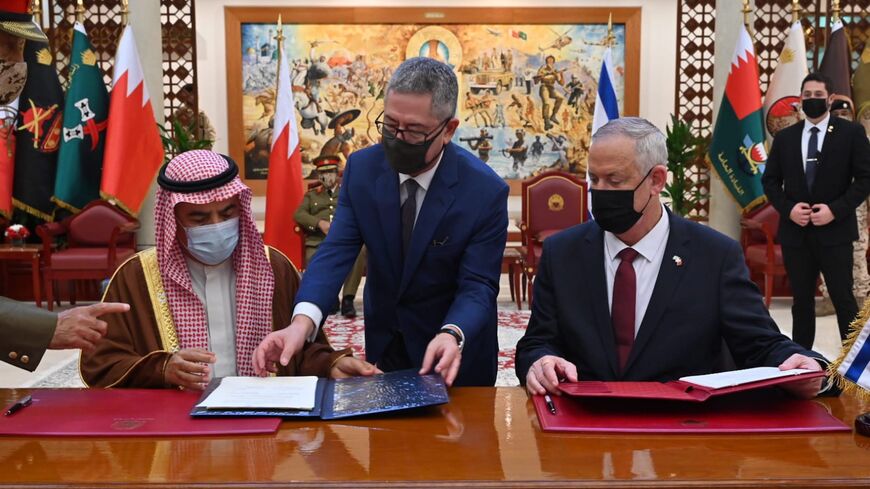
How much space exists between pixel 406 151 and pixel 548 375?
72 cm

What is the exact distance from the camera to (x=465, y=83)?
10.4 metres

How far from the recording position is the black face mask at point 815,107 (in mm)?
5316

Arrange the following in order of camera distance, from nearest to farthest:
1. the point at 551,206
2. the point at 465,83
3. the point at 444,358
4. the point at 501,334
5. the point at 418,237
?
the point at 444,358, the point at 418,237, the point at 501,334, the point at 551,206, the point at 465,83

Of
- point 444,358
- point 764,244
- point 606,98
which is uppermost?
point 606,98

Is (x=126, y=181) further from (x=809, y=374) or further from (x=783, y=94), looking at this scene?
(x=809, y=374)

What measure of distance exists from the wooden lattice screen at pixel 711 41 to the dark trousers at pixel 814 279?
12.4ft

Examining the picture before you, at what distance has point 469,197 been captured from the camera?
240cm

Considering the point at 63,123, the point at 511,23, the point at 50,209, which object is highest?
the point at 511,23

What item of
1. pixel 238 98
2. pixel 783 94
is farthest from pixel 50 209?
pixel 783 94

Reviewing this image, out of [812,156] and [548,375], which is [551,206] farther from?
[548,375]

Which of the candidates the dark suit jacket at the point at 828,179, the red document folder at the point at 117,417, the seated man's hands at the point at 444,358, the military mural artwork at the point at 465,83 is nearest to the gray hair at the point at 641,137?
the seated man's hands at the point at 444,358

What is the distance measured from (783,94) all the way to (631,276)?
273 inches

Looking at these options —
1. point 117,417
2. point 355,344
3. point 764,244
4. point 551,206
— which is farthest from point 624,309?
point 764,244

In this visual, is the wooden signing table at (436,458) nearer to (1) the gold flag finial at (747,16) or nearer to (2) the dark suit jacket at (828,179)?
(2) the dark suit jacket at (828,179)
